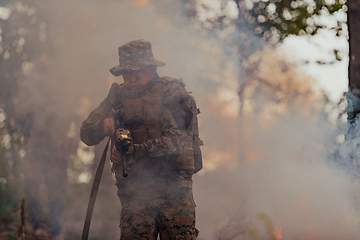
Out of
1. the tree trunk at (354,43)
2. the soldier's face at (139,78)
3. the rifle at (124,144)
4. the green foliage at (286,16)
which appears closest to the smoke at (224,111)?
the green foliage at (286,16)

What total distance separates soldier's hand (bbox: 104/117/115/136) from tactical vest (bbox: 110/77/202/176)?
0.25 feet

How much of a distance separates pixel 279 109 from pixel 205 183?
201 centimetres

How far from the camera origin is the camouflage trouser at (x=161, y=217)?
336 centimetres

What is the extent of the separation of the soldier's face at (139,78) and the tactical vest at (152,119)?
59mm

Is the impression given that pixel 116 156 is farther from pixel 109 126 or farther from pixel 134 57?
pixel 134 57

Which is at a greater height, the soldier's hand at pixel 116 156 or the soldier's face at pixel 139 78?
the soldier's face at pixel 139 78

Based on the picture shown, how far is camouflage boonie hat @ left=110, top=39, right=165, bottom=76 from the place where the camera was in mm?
3496

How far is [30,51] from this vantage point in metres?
5.71

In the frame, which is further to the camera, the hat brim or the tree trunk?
the tree trunk

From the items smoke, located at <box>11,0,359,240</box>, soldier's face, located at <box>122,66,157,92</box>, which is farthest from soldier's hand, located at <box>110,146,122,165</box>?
smoke, located at <box>11,0,359,240</box>

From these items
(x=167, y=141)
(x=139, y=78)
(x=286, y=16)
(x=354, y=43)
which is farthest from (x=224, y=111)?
(x=167, y=141)

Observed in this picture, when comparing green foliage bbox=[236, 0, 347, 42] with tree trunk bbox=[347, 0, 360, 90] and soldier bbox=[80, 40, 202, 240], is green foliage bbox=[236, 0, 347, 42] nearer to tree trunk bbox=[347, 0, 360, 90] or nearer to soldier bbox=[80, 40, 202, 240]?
tree trunk bbox=[347, 0, 360, 90]

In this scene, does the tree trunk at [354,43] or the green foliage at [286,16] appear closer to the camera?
the tree trunk at [354,43]

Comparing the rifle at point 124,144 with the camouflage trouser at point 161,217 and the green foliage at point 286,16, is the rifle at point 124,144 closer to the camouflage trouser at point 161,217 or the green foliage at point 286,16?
the camouflage trouser at point 161,217
